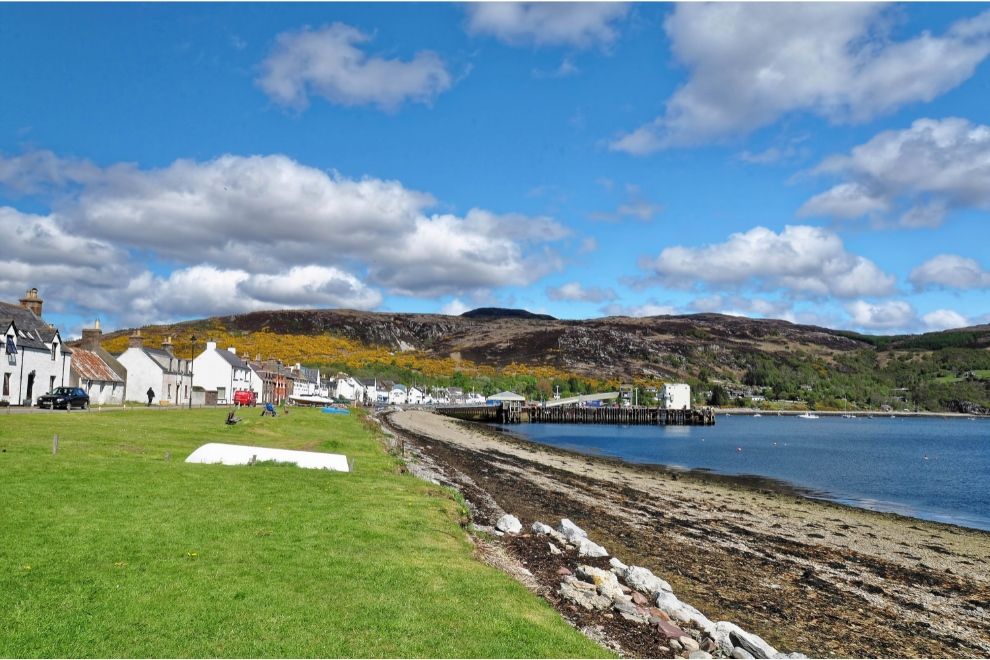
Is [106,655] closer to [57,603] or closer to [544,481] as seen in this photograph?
[57,603]

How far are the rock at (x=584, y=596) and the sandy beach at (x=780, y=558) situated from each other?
1.01ft

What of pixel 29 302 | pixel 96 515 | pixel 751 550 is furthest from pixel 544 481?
pixel 29 302

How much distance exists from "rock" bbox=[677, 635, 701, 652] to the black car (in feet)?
171

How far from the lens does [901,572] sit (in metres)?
22.8

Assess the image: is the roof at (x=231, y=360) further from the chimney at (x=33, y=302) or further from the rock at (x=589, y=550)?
the rock at (x=589, y=550)

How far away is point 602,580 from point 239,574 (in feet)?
23.9

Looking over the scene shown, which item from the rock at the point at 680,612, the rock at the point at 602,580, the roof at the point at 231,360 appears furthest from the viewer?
the roof at the point at 231,360

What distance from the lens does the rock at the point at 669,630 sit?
12016mm

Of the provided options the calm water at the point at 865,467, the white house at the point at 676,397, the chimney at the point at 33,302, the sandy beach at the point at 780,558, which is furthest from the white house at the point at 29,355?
the white house at the point at 676,397

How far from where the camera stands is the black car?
5100 centimetres

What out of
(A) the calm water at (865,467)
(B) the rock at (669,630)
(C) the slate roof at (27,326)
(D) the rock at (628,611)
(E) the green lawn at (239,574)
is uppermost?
(C) the slate roof at (27,326)

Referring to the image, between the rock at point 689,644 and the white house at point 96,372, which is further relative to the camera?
the white house at point 96,372

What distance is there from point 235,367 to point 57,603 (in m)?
94.3

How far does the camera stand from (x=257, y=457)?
25844mm
